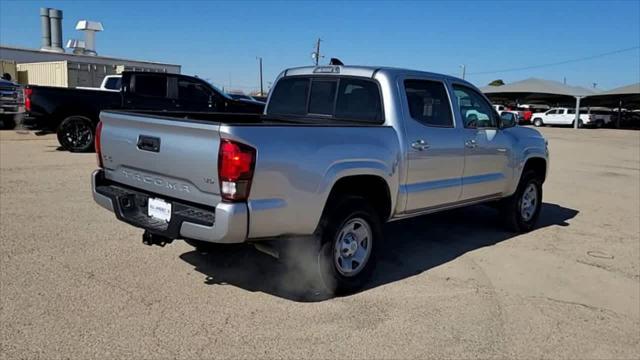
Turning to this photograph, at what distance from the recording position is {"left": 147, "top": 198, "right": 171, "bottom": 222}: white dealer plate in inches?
156

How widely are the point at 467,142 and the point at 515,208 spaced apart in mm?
1696

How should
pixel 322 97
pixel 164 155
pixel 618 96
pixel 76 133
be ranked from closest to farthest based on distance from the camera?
pixel 164 155 → pixel 322 97 → pixel 76 133 → pixel 618 96

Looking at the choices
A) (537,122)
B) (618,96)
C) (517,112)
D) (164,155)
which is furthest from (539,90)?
(164,155)

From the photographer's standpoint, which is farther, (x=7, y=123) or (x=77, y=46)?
(x=77, y=46)

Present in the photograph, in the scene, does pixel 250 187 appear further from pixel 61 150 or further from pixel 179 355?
pixel 61 150

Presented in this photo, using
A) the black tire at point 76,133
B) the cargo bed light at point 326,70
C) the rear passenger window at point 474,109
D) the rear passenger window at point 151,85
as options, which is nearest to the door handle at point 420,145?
the rear passenger window at point 474,109

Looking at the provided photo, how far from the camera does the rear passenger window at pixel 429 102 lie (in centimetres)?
516

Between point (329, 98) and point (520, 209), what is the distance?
324 centimetres

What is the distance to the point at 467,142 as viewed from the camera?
5707 millimetres

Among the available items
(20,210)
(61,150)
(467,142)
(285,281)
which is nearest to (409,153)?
(467,142)

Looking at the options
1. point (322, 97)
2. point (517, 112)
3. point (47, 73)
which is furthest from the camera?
point (517, 112)

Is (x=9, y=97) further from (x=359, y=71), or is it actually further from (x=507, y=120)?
(x=507, y=120)

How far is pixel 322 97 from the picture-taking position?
5496mm

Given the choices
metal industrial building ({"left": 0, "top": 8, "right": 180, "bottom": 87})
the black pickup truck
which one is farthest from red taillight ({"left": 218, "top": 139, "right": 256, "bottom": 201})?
metal industrial building ({"left": 0, "top": 8, "right": 180, "bottom": 87})
